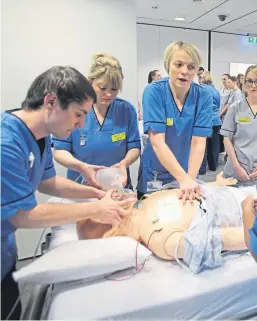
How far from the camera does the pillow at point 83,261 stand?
3.23 feet

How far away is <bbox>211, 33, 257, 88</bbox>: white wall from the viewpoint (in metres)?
6.81

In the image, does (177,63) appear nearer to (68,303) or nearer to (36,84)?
(36,84)

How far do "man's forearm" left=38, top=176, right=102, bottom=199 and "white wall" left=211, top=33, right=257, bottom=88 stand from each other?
20.7 ft

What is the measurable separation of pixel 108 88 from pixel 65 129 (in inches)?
25.3

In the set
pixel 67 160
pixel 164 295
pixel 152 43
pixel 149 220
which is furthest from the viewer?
pixel 152 43

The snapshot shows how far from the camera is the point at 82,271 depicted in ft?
3.40

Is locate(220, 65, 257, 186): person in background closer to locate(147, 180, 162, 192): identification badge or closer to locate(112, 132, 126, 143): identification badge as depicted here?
locate(147, 180, 162, 192): identification badge

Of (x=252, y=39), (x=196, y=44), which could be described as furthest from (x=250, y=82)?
(x=252, y=39)

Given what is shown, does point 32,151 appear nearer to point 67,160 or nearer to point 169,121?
point 67,160

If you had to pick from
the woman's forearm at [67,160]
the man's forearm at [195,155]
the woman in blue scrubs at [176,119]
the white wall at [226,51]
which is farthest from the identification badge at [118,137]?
the white wall at [226,51]

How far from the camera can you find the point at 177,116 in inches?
65.6

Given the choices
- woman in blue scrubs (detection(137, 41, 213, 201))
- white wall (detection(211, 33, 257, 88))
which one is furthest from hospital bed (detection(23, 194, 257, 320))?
white wall (detection(211, 33, 257, 88))

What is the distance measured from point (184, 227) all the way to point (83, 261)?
0.44 meters

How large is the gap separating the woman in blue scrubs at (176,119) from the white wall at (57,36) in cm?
82
